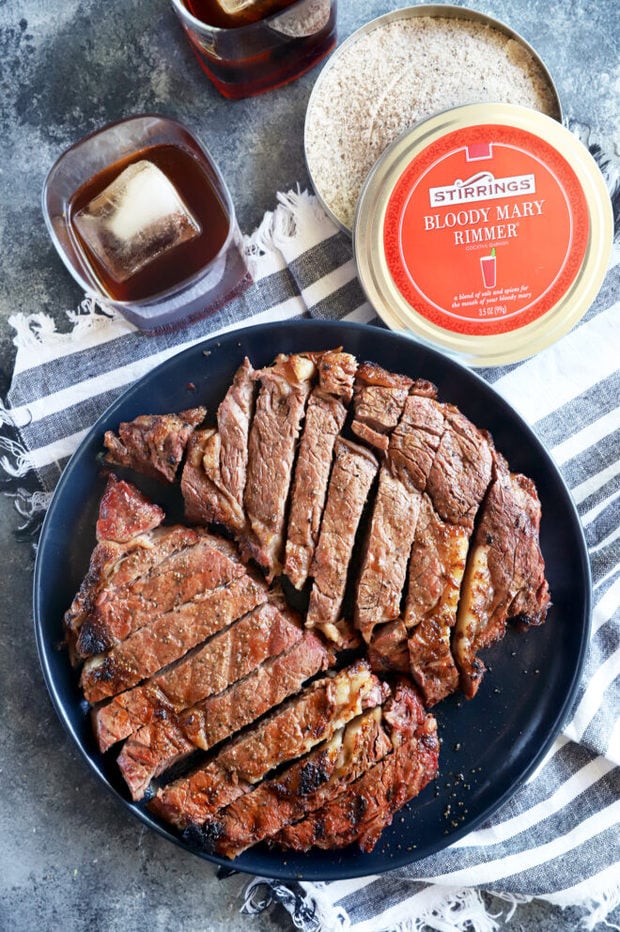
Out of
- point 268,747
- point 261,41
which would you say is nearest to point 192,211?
point 261,41

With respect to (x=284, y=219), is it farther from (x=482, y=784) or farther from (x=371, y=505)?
(x=482, y=784)

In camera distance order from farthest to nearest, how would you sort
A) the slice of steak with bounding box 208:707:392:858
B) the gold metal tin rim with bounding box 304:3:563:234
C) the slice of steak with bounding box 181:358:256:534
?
the gold metal tin rim with bounding box 304:3:563:234 → the slice of steak with bounding box 181:358:256:534 → the slice of steak with bounding box 208:707:392:858

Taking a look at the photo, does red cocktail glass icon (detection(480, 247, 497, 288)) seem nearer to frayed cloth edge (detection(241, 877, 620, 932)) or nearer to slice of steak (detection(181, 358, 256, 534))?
slice of steak (detection(181, 358, 256, 534))

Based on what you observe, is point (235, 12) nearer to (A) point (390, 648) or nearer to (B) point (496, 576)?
(B) point (496, 576)

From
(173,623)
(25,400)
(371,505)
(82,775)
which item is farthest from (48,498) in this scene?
(371,505)

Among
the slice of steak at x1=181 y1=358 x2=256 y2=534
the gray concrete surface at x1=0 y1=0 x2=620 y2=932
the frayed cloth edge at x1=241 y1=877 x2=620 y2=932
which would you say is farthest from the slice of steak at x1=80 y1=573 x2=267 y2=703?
the frayed cloth edge at x1=241 y1=877 x2=620 y2=932
